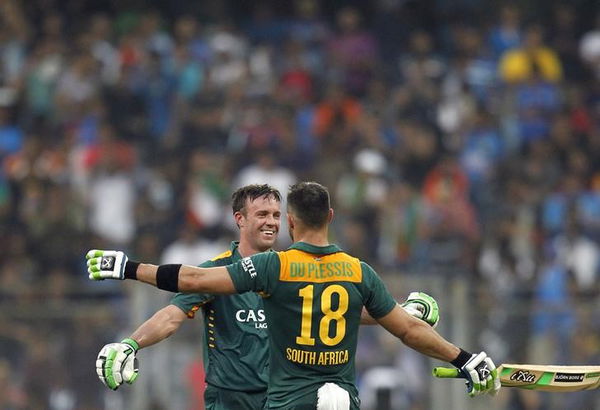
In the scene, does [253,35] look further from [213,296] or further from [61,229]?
[213,296]

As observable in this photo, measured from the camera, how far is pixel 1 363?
1472 cm

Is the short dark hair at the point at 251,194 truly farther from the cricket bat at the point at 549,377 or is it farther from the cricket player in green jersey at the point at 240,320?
the cricket bat at the point at 549,377

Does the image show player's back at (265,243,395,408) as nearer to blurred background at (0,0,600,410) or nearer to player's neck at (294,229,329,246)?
player's neck at (294,229,329,246)

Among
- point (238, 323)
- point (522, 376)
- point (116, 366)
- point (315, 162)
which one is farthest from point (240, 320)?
point (315, 162)

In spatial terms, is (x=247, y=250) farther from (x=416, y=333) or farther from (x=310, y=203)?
(x=416, y=333)

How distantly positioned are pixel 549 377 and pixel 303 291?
7.01 ft

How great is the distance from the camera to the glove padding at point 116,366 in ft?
26.1

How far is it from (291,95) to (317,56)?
1106mm

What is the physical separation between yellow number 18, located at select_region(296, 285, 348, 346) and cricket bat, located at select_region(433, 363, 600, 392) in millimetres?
1407

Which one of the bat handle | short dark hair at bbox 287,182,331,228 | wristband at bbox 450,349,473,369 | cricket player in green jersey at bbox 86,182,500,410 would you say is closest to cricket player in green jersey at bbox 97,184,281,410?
cricket player in green jersey at bbox 86,182,500,410

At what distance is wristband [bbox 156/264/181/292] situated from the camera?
7.54 metres

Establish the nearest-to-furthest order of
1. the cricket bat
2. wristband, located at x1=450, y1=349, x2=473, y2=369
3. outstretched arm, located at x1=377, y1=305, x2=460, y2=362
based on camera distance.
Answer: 1. outstretched arm, located at x1=377, y1=305, x2=460, y2=362
2. wristband, located at x1=450, y1=349, x2=473, y2=369
3. the cricket bat

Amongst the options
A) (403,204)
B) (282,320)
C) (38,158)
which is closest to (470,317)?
(403,204)

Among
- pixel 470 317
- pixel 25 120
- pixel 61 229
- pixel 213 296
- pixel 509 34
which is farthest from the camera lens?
pixel 509 34
